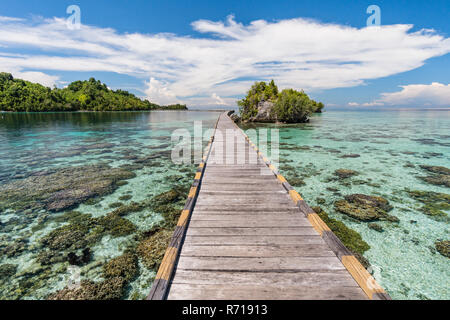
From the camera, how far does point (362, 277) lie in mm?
2682

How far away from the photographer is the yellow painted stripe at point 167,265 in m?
2.70

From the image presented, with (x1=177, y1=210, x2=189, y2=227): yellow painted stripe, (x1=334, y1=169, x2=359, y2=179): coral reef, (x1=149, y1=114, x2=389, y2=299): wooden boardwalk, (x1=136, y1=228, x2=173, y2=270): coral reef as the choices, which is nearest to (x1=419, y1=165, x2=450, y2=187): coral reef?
(x1=334, y1=169, x2=359, y2=179): coral reef

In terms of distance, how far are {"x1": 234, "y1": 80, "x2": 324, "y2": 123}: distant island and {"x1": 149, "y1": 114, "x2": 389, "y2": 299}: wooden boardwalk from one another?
113 ft

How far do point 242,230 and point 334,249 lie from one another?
5.26 ft

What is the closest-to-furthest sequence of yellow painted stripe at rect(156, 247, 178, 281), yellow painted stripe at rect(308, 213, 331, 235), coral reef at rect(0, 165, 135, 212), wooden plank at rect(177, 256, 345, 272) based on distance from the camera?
yellow painted stripe at rect(156, 247, 178, 281) → wooden plank at rect(177, 256, 345, 272) → yellow painted stripe at rect(308, 213, 331, 235) → coral reef at rect(0, 165, 135, 212)

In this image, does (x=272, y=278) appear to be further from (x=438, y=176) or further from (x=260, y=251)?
(x=438, y=176)

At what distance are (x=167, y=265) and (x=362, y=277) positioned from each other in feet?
8.76

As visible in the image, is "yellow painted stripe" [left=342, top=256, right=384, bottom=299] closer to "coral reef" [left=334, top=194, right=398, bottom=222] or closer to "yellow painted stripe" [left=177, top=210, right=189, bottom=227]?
"yellow painted stripe" [left=177, top=210, right=189, bottom=227]

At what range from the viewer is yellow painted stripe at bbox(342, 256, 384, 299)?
8.22ft

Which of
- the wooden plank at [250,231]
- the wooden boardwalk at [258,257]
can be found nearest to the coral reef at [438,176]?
the wooden boardwalk at [258,257]

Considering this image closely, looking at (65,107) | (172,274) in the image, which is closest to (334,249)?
(172,274)

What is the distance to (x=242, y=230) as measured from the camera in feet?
13.0

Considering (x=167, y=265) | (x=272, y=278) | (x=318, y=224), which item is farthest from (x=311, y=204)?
(x=167, y=265)

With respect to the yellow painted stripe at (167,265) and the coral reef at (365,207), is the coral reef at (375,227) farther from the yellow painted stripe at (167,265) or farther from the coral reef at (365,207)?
the yellow painted stripe at (167,265)
